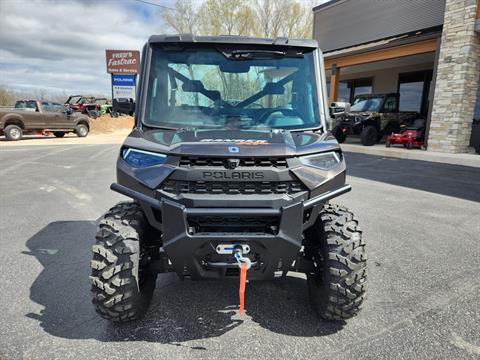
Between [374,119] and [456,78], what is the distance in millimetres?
3527

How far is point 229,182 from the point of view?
233cm

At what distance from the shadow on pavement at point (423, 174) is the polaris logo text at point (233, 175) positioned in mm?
6407

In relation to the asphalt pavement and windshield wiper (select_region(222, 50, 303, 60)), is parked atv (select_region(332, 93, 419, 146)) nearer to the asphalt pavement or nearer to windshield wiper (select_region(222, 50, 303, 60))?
the asphalt pavement

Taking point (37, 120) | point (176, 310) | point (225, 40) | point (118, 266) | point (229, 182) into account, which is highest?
point (225, 40)

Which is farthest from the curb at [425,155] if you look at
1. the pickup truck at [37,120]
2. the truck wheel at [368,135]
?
the pickup truck at [37,120]

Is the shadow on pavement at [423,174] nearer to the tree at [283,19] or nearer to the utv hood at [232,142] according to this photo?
the utv hood at [232,142]

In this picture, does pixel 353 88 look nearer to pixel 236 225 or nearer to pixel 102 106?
pixel 102 106

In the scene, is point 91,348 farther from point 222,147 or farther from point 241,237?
point 222,147

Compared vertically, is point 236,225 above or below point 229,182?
below

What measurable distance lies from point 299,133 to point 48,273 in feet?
9.21

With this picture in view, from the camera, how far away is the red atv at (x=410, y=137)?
14477mm

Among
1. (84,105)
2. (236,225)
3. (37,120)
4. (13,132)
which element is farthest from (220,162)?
(84,105)

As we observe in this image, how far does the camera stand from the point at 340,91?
24.3 metres

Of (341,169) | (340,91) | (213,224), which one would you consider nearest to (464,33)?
A: (340,91)
